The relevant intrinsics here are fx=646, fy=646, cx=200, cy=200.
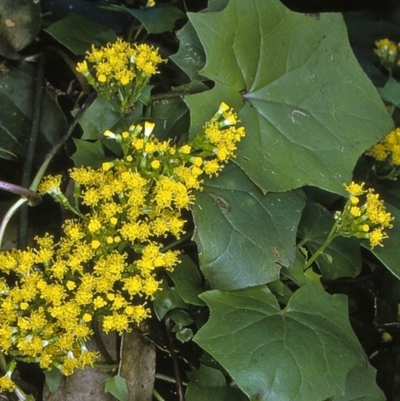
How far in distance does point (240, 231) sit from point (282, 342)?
197mm

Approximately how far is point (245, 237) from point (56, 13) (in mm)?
717

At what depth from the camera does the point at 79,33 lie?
1318 mm

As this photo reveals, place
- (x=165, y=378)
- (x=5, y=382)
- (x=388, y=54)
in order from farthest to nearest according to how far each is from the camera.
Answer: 1. (x=388, y=54)
2. (x=165, y=378)
3. (x=5, y=382)

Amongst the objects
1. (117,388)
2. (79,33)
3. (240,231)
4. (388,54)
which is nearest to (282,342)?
(240,231)

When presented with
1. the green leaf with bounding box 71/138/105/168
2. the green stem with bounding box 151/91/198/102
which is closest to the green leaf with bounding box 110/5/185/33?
the green stem with bounding box 151/91/198/102

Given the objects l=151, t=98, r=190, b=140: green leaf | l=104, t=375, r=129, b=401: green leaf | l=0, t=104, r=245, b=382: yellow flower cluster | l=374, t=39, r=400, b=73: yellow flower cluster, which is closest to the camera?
l=0, t=104, r=245, b=382: yellow flower cluster

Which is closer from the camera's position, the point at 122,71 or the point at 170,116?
the point at 122,71

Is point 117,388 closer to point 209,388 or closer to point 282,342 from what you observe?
point 209,388

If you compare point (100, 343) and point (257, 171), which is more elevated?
point (257, 171)

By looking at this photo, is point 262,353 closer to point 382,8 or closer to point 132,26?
point 132,26

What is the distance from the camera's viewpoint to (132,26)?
1392 mm

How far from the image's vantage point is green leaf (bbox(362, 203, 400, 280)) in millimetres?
1165

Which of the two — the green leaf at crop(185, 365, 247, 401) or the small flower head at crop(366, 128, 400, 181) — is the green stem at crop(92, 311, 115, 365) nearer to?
the green leaf at crop(185, 365, 247, 401)

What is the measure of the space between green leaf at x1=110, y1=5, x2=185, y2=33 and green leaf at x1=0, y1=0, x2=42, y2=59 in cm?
17
